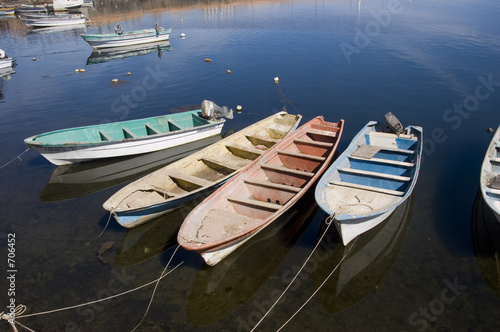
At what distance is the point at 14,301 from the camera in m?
8.11

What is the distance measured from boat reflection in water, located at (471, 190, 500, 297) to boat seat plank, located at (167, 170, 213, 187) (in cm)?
769

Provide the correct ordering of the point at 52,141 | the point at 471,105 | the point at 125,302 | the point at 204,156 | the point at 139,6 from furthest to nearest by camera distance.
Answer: the point at 139,6
the point at 471,105
the point at 52,141
the point at 204,156
the point at 125,302

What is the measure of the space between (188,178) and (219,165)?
4.58ft

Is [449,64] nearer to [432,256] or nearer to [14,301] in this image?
[432,256]

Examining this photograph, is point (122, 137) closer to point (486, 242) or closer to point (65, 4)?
point (486, 242)

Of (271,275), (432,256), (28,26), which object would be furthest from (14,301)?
(28,26)

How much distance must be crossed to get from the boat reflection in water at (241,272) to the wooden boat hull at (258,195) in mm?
442

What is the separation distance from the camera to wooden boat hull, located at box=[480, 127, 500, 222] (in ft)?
28.2

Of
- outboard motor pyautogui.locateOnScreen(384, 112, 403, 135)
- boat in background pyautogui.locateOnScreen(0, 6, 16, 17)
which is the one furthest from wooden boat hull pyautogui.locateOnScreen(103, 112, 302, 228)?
boat in background pyautogui.locateOnScreen(0, 6, 16, 17)

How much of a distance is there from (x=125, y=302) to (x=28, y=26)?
57.4 meters

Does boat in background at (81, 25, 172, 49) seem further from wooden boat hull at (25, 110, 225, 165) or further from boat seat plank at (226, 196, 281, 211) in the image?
boat seat plank at (226, 196, 281, 211)

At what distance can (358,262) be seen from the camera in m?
8.84

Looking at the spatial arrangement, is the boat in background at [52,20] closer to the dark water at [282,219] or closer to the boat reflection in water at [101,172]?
the dark water at [282,219]

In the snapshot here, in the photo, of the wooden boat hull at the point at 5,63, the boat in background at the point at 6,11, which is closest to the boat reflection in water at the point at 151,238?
the wooden boat hull at the point at 5,63
